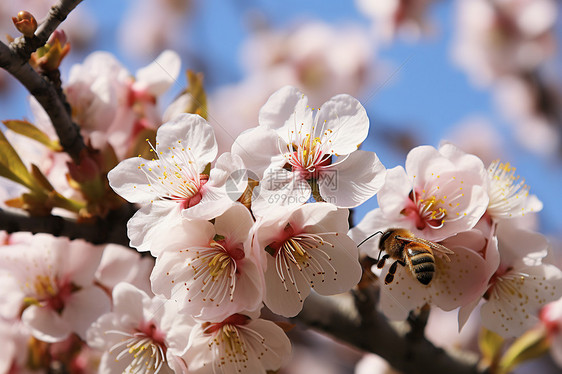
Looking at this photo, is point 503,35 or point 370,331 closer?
point 370,331

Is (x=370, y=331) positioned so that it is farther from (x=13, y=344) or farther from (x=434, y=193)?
(x=13, y=344)

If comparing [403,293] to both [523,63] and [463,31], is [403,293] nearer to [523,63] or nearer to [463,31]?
[523,63]

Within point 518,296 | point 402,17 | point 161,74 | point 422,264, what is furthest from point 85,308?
point 402,17

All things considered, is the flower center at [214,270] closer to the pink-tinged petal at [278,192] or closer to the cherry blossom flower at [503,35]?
the pink-tinged petal at [278,192]

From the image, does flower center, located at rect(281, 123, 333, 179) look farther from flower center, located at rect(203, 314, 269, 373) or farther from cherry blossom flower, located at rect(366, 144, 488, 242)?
flower center, located at rect(203, 314, 269, 373)

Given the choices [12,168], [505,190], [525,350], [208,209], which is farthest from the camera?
[525,350]

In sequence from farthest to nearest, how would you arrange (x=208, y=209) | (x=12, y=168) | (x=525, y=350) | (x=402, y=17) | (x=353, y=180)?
(x=402, y=17), (x=525, y=350), (x=12, y=168), (x=353, y=180), (x=208, y=209)
